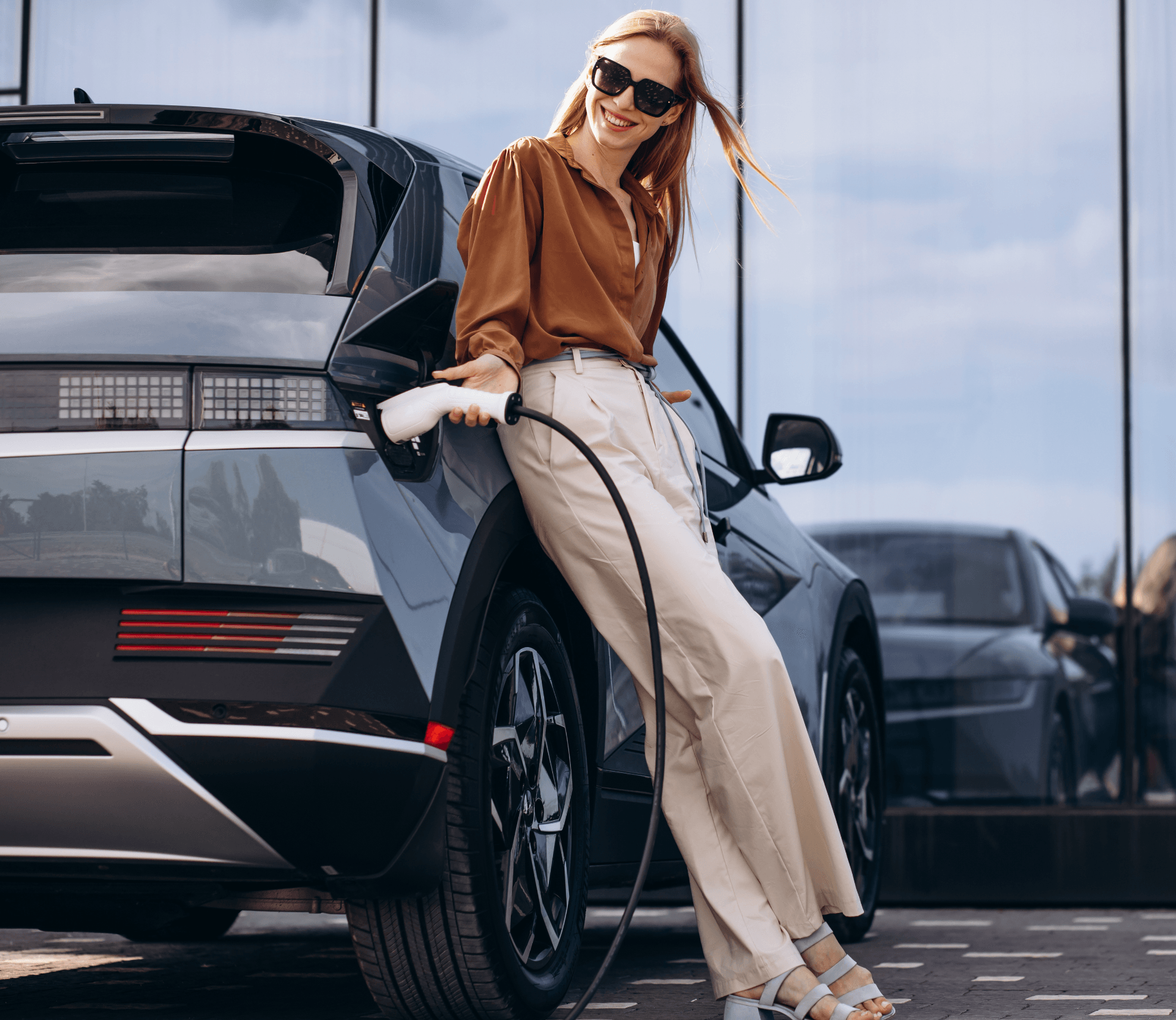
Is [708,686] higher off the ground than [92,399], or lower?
lower

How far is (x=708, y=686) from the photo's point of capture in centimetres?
316

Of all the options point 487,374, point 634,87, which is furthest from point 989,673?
point 487,374

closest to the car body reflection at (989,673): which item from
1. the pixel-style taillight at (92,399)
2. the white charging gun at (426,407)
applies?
the white charging gun at (426,407)

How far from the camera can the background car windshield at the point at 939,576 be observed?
783 cm

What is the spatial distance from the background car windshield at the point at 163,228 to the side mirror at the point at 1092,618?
5542mm

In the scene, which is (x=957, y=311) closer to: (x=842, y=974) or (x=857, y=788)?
(x=857, y=788)

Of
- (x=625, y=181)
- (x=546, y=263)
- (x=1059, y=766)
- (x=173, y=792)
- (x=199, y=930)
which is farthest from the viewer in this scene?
(x=1059, y=766)

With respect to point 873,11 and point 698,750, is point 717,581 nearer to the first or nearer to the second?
point 698,750

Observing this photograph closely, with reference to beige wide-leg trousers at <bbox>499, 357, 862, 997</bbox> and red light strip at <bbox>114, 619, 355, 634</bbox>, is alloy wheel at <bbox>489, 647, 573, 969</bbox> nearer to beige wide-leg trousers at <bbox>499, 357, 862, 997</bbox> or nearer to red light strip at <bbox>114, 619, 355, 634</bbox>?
beige wide-leg trousers at <bbox>499, 357, 862, 997</bbox>

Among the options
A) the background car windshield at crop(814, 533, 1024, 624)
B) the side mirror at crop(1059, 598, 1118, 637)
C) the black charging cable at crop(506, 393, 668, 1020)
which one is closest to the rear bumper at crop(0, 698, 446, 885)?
the black charging cable at crop(506, 393, 668, 1020)

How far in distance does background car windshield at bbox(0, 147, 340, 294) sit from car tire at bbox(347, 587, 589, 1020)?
2.41 feet

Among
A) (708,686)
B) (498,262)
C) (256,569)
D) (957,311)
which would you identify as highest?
(957,311)

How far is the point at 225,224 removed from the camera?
293 cm

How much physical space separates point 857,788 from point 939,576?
117 inches
